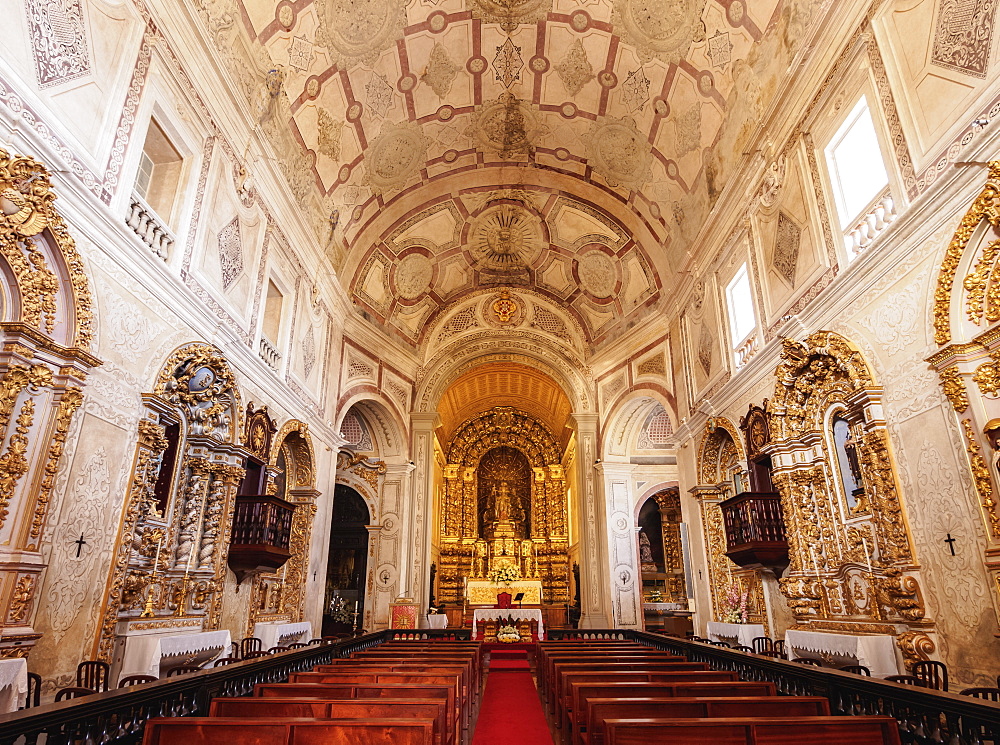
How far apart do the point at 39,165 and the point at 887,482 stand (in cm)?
938

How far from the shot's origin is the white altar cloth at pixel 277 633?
10.3 m

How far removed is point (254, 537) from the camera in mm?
9820

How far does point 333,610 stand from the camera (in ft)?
59.5

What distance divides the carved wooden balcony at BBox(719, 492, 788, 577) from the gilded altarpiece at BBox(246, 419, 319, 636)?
8.29 meters

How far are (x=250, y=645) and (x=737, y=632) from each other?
8149 mm

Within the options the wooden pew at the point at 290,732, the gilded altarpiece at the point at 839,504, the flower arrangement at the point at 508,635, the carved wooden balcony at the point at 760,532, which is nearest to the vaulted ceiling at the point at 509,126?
the gilded altarpiece at the point at 839,504

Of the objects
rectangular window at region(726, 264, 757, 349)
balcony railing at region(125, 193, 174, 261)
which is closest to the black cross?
rectangular window at region(726, 264, 757, 349)

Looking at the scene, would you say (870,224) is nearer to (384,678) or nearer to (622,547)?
(384,678)

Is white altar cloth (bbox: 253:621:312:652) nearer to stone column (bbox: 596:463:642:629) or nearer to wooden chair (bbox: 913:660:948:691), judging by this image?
stone column (bbox: 596:463:642:629)

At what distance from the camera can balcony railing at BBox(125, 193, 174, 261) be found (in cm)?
745

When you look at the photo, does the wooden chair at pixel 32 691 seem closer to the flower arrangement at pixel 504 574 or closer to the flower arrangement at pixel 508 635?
the flower arrangement at pixel 508 635

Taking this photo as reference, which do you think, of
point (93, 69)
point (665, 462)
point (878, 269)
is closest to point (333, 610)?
point (665, 462)

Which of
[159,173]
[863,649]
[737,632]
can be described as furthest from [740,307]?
[159,173]

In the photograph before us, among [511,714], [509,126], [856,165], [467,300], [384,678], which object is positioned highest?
[509,126]
